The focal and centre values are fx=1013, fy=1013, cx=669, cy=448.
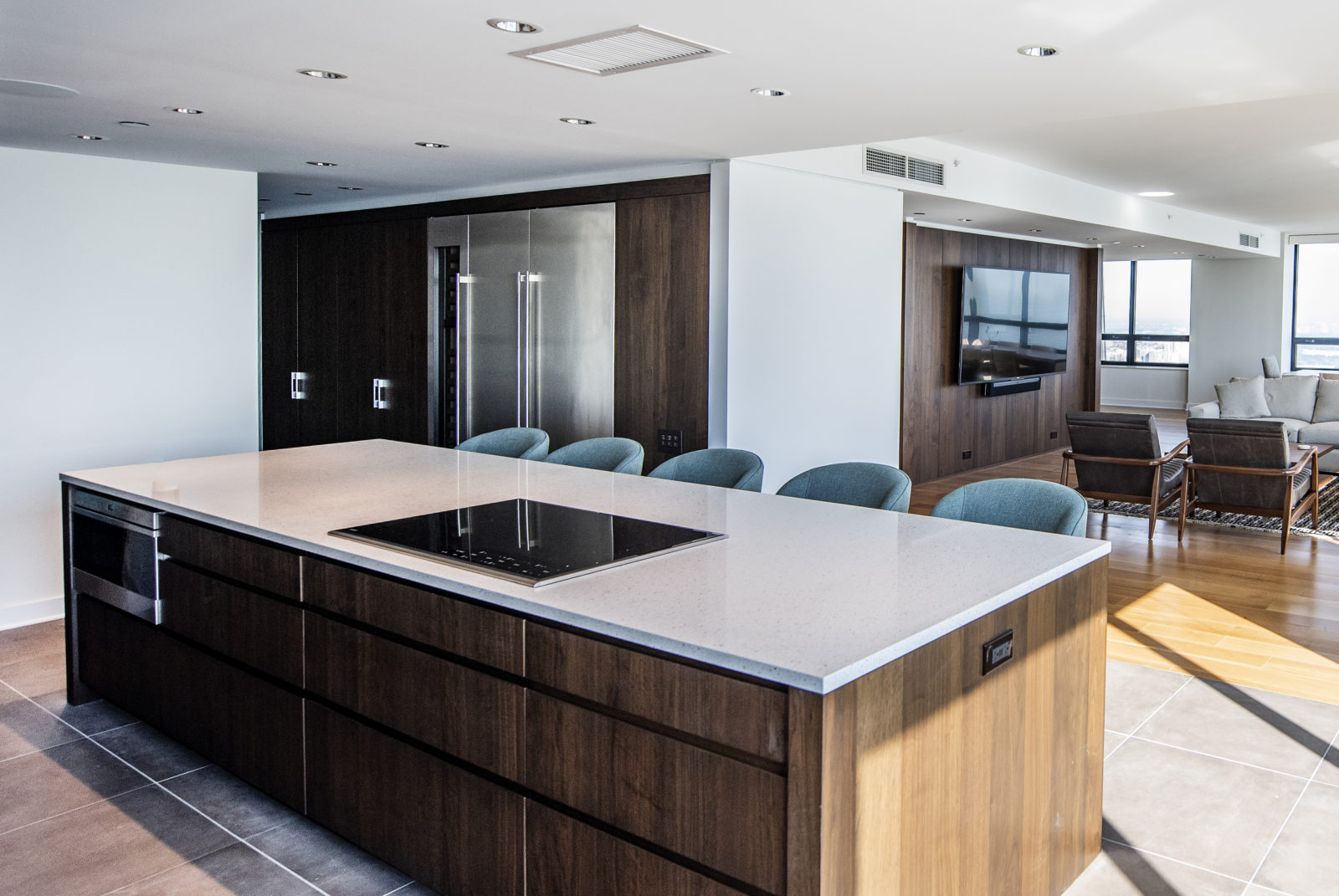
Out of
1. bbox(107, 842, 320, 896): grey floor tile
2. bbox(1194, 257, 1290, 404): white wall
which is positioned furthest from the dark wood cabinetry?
bbox(1194, 257, 1290, 404): white wall

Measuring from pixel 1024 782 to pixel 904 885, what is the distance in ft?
1.76

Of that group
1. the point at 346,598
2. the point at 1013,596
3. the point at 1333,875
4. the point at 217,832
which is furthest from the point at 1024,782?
the point at 217,832

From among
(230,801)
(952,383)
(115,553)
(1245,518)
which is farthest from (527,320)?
(1245,518)

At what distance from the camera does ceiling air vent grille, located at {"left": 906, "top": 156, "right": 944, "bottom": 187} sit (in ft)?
20.6

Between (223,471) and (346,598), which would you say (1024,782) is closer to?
(346,598)

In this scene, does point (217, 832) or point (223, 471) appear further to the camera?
point (223, 471)

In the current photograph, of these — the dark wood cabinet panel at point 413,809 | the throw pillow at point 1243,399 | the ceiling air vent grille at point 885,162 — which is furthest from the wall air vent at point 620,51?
the throw pillow at point 1243,399

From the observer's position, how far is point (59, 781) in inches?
123

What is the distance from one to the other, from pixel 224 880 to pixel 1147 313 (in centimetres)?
1570

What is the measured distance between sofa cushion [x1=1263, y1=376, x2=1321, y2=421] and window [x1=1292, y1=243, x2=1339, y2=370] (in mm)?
4502

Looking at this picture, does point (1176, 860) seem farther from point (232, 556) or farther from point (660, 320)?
point (660, 320)

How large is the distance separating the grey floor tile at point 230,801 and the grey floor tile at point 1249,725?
2.84 m

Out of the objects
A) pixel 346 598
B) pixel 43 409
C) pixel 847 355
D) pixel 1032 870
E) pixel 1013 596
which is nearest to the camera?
pixel 1013 596

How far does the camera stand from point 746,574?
2.24 m
